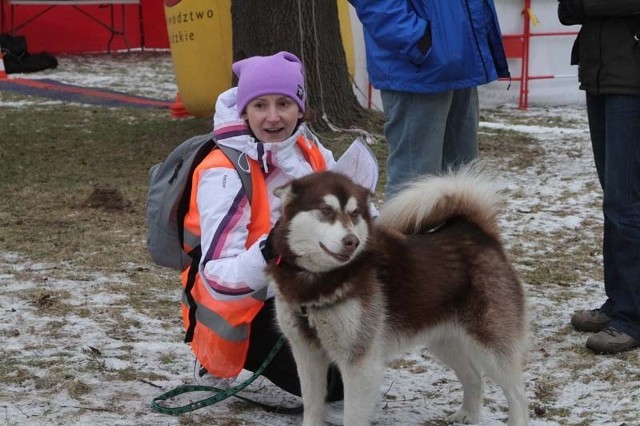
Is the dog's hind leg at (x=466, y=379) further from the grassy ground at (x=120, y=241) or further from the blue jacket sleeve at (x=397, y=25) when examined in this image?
the blue jacket sleeve at (x=397, y=25)

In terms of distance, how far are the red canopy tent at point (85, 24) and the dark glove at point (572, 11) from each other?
13499 millimetres

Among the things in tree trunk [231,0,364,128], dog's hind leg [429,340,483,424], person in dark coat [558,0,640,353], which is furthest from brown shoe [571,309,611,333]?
tree trunk [231,0,364,128]

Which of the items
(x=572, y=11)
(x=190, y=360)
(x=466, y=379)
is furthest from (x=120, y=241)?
(x=572, y=11)

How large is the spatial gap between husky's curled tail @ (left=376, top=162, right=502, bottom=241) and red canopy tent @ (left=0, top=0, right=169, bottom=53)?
14.1 meters

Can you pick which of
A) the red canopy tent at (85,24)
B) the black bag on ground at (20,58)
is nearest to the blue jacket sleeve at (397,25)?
the black bag on ground at (20,58)

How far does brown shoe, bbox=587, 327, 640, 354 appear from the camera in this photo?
400cm

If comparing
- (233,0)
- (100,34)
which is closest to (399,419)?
(233,0)

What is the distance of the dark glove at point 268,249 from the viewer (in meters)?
2.88

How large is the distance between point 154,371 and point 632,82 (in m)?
2.23

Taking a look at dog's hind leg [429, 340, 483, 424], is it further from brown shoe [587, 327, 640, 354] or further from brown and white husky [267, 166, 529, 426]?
brown shoe [587, 327, 640, 354]

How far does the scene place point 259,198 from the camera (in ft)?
10.5

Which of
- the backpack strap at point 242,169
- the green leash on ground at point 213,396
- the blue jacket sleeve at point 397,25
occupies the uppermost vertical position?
the blue jacket sleeve at point 397,25

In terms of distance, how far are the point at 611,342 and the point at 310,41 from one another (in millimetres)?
4696

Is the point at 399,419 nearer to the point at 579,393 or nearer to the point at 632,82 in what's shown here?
the point at 579,393
